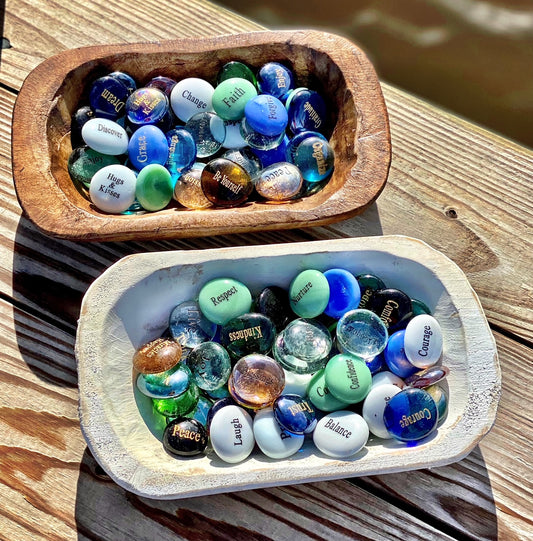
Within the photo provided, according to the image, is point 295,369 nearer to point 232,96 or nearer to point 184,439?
point 184,439

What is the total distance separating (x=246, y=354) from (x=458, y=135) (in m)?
0.59

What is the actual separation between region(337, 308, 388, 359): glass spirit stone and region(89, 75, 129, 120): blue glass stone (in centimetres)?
55

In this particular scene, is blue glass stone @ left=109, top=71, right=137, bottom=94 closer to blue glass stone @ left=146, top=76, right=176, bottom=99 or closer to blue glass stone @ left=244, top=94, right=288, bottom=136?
blue glass stone @ left=146, top=76, right=176, bottom=99

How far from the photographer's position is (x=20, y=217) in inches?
39.1

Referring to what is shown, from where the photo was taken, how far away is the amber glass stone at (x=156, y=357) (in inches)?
31.3

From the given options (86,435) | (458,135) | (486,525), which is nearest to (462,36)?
(458,135)

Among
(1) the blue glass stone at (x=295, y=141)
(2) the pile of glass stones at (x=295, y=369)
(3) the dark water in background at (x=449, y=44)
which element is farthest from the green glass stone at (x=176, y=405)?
(3) the dark water in background at (x=449, y=44)

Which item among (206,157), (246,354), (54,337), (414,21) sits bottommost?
(54,337)

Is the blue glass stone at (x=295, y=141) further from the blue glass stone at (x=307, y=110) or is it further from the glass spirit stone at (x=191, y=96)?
the glass spirit stone at (x=191, y=96)

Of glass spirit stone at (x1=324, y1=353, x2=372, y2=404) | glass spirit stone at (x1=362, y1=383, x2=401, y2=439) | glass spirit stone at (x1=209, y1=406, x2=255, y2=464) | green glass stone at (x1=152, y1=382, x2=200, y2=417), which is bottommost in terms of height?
green glass stone at (x1=152, y1=382, x2=200, y2=417)

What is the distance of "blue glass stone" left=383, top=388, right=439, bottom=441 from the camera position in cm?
77

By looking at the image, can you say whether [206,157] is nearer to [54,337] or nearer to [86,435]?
[54,337]

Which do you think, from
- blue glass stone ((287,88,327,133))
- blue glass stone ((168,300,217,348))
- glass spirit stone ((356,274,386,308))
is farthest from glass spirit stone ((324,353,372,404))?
blue glass stone ((287,88,327,133))

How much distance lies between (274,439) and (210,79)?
25.8 inches
